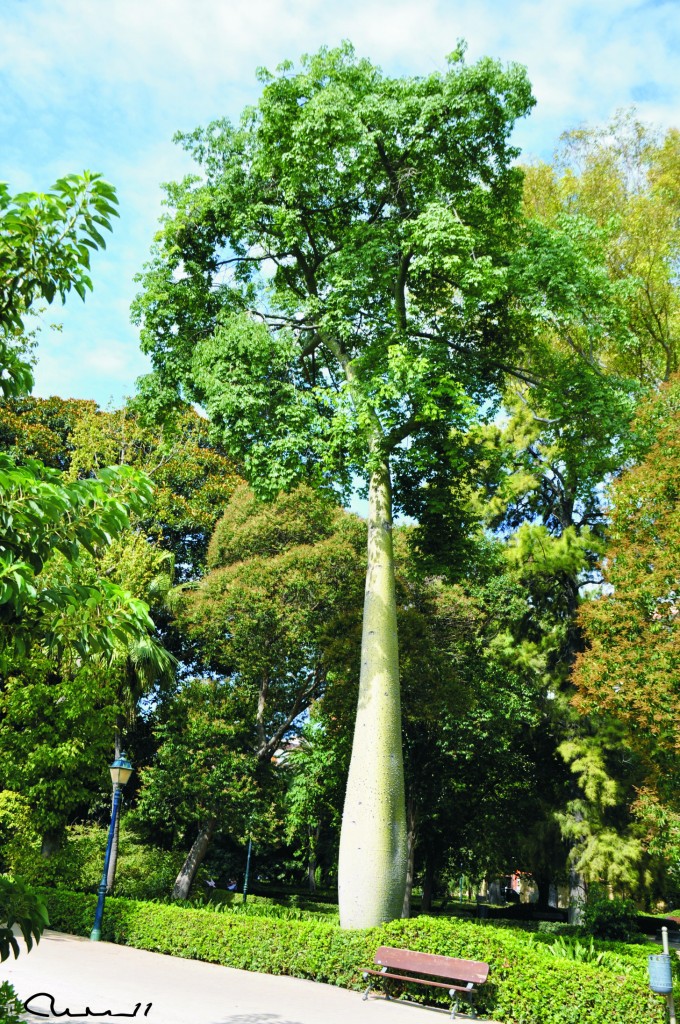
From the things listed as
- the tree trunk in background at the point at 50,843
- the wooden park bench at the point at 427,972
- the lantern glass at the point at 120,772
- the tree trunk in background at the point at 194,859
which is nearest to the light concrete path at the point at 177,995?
the wooden park bench at the point at 427,972

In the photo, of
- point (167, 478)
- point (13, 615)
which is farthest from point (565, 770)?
point (13, 615)

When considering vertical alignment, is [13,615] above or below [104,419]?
below

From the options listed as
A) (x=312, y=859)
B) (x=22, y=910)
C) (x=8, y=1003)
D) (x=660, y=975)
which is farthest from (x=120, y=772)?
(x=312, y=859)

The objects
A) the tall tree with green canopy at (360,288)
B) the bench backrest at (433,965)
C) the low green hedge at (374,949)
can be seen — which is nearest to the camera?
the low green hedge at (374,949)

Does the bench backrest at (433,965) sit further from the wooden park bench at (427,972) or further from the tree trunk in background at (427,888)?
the tree trunk in background at (427,888)

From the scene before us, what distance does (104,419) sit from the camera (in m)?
24.2

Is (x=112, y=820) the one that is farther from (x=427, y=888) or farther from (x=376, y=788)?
(x=427, y=888)

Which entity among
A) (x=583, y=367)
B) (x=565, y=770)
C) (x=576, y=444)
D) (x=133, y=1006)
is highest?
(x=583, y=367)

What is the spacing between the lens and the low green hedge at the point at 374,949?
876 cm

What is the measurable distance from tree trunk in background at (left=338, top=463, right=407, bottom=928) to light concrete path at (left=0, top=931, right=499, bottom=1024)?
4.60ft

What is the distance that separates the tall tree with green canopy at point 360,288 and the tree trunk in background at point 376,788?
0.04m

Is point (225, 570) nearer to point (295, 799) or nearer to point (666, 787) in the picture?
point (295, 799)

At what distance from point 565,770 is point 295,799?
8.53 meters

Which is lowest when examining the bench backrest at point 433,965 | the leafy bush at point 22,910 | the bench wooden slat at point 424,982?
the bench wooden slat at point 424,982
